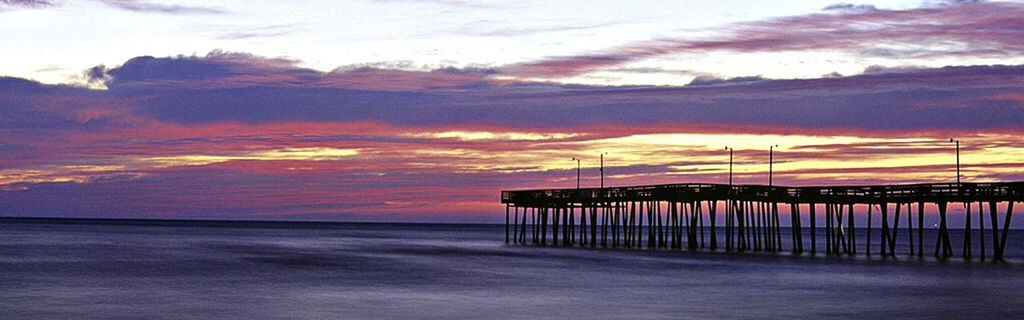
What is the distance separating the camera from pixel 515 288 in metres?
51.3

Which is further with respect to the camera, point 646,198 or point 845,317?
point 646,198

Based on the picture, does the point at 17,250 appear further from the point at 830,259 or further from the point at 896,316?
the point at 896,316

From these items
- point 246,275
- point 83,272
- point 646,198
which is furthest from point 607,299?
point 646,198

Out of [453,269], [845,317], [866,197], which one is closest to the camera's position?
[845,317]

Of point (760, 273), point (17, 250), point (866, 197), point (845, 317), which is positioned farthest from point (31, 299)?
point (17, 250)

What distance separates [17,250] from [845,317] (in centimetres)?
6631

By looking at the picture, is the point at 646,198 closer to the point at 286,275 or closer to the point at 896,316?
the point at 286,275

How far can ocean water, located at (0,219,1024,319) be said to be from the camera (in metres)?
40.6

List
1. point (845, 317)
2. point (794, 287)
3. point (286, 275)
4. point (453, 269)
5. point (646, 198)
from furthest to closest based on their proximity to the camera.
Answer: point (646, 198)
point (453, 269)
point (286, 275)
point (794, 287)
point (845, 317)

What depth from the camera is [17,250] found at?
299 feet

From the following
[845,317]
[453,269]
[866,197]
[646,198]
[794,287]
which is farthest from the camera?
[646,198]

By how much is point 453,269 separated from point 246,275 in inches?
431

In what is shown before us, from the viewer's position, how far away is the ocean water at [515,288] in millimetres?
40625

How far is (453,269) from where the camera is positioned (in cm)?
6719
